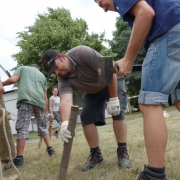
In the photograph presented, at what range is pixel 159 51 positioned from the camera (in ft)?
6.48

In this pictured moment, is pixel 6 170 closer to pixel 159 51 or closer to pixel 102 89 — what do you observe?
pixel 102 89

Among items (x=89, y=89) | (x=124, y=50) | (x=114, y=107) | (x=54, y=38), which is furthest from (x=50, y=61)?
(x=124, y=50)

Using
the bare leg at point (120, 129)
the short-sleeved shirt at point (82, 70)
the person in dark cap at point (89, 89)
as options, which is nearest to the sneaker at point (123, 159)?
the person in dark cap at point (89, 89)

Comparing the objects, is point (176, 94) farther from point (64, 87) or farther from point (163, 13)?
point (64, 87)

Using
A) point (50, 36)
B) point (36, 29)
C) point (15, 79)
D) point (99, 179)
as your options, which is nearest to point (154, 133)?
point (99, 179)

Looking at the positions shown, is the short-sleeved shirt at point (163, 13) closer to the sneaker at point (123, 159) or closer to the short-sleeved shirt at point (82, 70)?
the short-sleeved shirt at point (82, 70)

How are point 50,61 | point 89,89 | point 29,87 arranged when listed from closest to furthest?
point 50,61, point 89,89, point 29,87

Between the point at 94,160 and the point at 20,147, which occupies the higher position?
the point at 20,147

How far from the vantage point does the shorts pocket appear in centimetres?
193

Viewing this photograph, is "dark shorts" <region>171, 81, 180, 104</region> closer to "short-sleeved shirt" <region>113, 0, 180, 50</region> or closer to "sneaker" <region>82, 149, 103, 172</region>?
"short-sleeved shirt" <region>113, 0, 180, 50</region>

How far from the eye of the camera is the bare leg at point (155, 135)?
1.94 metres

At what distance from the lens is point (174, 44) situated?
6.39 ft

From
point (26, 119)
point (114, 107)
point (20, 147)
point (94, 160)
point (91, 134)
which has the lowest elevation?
point (94, 160)

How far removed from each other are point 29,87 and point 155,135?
320 cm
